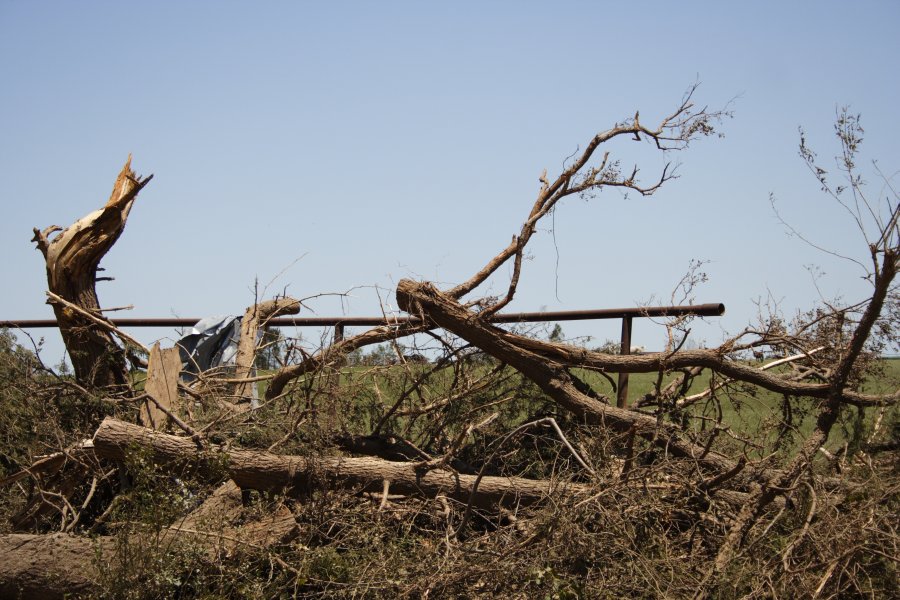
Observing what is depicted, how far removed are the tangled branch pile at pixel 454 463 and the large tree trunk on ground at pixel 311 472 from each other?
0.01 meters

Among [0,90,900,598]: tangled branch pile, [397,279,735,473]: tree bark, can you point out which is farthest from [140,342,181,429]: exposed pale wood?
[397,279,735,473]: tree bark

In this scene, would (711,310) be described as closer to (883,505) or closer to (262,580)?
(883,505)

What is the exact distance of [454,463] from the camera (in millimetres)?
5559

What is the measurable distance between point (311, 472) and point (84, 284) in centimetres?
260

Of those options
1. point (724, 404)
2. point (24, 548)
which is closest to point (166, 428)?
point (24, 548)

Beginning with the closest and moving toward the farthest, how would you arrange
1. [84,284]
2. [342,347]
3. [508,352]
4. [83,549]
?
[83,549]
[508,352]
[342,347]
[84,284]

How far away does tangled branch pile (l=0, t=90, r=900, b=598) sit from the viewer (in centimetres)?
427

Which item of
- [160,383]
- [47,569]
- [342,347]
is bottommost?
[47,569]

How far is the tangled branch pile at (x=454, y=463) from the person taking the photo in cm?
427

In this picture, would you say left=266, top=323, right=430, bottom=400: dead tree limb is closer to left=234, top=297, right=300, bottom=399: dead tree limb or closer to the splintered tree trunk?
left=234, top=297, right=300, bottom=399: dead tree limb

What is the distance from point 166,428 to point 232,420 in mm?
467

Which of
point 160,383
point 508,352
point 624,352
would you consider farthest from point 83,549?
point 624,352

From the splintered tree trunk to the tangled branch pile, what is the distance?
2 centimetres

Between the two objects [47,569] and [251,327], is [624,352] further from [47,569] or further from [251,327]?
[47,569]
